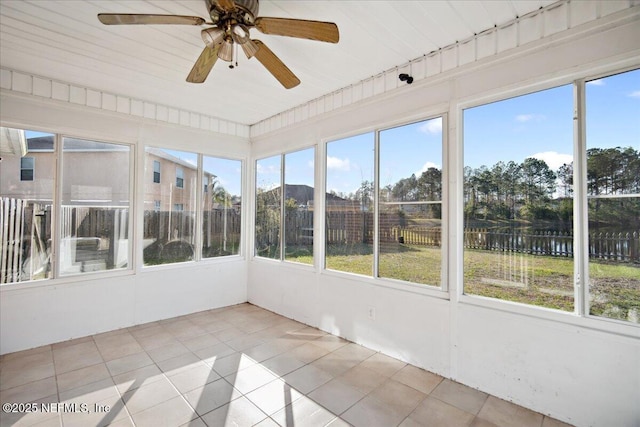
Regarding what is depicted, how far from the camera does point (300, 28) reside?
1.83 m

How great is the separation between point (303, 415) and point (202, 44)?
3093 millimetres

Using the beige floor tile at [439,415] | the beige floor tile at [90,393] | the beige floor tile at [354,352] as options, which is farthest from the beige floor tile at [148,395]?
the beige floor tile at [439,415]

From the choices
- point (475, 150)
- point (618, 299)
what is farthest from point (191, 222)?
point (618, 299)

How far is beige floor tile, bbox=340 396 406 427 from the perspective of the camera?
85.1 inches

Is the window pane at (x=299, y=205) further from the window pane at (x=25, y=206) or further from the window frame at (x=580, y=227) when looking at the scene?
the window pane at (x=25, y=206)

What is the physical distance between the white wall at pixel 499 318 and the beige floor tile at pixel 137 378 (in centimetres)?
185

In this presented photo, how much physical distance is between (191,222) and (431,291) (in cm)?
353

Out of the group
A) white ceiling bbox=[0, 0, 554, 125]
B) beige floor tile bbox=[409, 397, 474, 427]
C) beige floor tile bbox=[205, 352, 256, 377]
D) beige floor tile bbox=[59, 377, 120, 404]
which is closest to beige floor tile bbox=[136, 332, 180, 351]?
beige floor tile bbox=[59, 377, 120, 404]

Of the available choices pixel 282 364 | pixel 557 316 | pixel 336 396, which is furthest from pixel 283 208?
pixel 557 316

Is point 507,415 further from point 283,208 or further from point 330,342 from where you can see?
point 283,208

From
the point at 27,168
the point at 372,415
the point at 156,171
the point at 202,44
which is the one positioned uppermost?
the point at 202,44

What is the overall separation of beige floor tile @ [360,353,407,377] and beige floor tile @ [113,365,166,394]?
1.91 metres

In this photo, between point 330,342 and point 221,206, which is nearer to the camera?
point 330,342

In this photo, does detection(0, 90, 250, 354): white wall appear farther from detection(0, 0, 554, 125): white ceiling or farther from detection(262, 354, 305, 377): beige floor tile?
detection(262, 354, 305, 377): beige floor tile
